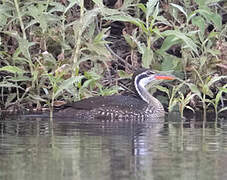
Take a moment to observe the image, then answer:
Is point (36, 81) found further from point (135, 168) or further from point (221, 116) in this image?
point (135, 168)

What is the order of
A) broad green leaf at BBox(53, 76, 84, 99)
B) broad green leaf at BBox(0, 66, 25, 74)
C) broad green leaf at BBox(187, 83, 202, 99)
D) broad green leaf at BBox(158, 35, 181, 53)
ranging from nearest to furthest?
broad green leaf at BBox(53, 76, 84, 99) → broad green leaf at BBox(0, 66, 25, 74) → broad green leaf at BBox(187, 83, 202, 99) → broad green leaf at BBox(158, 35, 181, 53)

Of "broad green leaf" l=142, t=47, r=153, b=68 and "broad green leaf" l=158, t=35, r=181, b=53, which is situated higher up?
"broad green leaf" l=158, t=35, r=181, b=53

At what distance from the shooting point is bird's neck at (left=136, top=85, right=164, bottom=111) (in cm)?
1195

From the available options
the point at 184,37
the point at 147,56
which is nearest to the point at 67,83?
the point at 147,56

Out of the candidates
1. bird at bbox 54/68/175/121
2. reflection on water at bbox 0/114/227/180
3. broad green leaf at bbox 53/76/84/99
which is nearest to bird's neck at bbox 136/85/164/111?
bird at bbox 54/68/175/121

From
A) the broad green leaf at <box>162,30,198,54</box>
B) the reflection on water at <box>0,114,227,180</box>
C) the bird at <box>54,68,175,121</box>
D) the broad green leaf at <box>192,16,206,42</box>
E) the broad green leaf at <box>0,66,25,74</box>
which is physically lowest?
the reflection on water at <box>0,114,227,180</box>

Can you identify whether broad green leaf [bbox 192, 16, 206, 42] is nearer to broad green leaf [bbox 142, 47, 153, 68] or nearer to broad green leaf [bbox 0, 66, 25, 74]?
broad green leaf [bbox 142, 47, 153, 68]

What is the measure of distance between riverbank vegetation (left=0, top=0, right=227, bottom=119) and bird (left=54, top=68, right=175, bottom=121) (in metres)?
0.17

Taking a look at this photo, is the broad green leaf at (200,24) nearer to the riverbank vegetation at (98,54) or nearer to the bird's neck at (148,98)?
the riverbank vegetation at (98,54)

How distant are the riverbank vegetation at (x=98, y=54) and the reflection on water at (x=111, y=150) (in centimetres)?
98

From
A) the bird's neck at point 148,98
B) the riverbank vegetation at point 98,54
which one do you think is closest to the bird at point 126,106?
the bird's neck at point 148,98

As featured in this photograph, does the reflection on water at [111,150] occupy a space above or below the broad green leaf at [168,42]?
below

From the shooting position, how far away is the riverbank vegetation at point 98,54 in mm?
11430

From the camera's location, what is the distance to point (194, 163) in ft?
22.9
